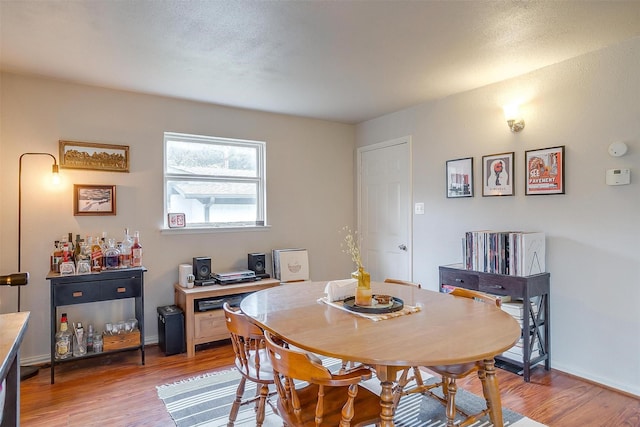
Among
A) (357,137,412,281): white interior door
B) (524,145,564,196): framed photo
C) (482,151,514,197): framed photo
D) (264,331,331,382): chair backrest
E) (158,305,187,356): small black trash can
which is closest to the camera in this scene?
(264,331,331,382): chair backrest

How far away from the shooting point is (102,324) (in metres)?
3.39

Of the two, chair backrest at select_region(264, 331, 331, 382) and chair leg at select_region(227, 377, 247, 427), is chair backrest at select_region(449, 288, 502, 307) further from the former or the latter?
chair leg at select_region(227, 377, 247, 427)

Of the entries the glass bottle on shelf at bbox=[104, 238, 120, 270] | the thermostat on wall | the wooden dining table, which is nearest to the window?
the glass bottle on shelf at bbox=[104, 238, 120, 270]

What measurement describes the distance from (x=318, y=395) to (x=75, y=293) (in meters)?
2.37

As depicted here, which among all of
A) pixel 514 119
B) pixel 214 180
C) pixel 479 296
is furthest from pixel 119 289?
pixel 514 119

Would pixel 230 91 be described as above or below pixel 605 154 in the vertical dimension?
above

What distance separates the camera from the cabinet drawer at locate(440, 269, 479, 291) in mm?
3082

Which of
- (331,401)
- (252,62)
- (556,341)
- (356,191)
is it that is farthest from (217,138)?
(556,341)

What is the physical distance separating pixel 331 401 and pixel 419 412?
1.05m

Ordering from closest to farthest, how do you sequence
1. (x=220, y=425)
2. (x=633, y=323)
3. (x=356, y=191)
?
(x=220, y=425) → (x=633, y=323) → (x=356, y=191)

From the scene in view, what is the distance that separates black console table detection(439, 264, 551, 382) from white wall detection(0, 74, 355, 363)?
2035 mm

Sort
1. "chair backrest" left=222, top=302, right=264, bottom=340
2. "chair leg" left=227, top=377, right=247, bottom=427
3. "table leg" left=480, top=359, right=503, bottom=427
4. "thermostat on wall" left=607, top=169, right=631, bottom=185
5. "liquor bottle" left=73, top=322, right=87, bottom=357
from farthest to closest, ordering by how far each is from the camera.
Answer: "liquor bottle" left=73, top=322, right=87, bottom=357 < "thermostat on wall" left=607, top=169, right=631, bottom=185 < "chair leg" left=227, top=377, right=247, bottom=427 < "chair backrest" left=222, top=302, right=264, bottom=340 < "table leg" left=480, top=359, right=503, bottom=427

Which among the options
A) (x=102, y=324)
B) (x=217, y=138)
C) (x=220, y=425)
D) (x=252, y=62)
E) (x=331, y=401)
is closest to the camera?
(x=331, y=401)

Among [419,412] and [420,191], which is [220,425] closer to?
[419,412]
